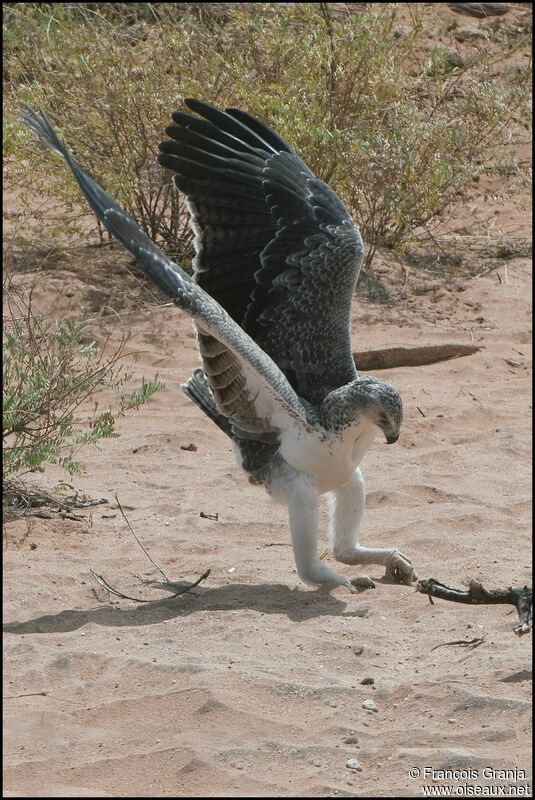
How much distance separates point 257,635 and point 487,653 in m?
0.90

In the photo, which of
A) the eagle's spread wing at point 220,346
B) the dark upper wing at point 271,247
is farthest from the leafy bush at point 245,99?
the eagle's spread wing at point 220,346

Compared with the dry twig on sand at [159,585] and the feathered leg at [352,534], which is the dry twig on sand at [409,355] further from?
the dry twig on sand at [159,585]

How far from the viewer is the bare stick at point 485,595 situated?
3.85m

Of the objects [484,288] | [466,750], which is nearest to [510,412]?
[484,288]

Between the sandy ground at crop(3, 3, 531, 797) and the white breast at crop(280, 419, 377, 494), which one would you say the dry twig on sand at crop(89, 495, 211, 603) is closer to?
the sandy ground at crop(3, 3, 531, 797)

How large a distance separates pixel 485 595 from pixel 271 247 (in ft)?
6.65

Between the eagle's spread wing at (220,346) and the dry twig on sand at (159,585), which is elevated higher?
the eagle's spread wing at (220,346)

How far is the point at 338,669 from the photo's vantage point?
3793 millimetres

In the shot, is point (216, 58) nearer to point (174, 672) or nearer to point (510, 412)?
point (510, 412)

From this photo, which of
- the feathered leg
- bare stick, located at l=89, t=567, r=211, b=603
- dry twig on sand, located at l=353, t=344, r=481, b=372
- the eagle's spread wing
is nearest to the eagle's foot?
the feathered leg

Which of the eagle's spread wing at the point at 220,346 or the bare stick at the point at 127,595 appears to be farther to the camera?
the bare stick at the point at 127,595

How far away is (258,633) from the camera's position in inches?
163

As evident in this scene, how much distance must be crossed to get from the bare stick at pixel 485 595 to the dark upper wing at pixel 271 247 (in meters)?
1.15

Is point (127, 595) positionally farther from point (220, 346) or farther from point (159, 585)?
point (220, 346)
